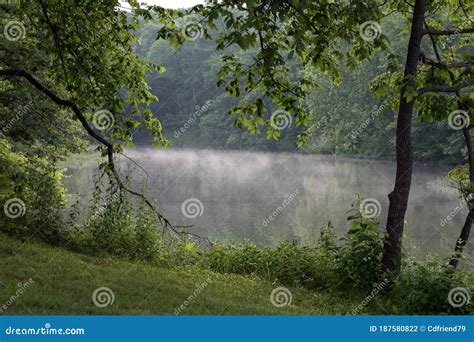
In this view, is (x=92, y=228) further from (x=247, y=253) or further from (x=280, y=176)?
(x=280, y=176)

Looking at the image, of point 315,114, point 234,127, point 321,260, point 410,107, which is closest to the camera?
point 234,127

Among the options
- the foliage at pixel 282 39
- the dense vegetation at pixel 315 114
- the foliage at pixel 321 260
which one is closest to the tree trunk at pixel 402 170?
the foliage at pixel 321 260

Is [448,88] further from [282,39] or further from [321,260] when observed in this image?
[321,260]

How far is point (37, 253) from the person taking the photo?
9.15m

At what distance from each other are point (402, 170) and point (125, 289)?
5392 mm

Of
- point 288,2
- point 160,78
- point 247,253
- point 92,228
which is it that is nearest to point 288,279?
point 247,253

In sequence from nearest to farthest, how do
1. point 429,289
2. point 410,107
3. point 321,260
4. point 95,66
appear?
1. point 429,289
2. point 410,107
3. point 95,66
4. point 321,260

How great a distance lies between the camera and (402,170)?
31.5 ft

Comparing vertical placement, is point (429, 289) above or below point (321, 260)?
below

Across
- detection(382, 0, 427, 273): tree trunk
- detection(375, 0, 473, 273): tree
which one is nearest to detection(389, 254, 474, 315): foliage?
detection(382, 0, 427, 273): tree trunk

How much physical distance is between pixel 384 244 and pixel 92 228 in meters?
5.97

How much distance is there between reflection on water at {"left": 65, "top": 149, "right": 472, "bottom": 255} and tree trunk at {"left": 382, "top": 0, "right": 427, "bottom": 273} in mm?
745

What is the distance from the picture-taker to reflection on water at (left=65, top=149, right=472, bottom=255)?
21.2m

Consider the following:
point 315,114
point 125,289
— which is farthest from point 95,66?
point 315,114
